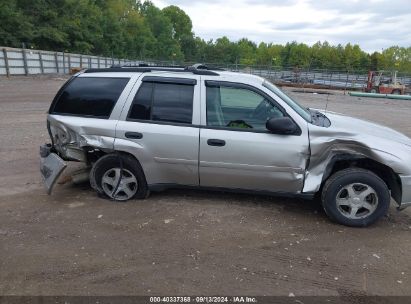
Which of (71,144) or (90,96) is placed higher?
(90,96)

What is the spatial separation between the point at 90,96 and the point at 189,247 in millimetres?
2516

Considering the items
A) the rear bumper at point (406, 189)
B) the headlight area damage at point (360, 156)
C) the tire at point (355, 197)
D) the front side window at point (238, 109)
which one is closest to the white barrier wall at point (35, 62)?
the front side window at point (238, 109)

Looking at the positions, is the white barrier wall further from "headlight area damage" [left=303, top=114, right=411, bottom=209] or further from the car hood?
"headlight area damage" [left=303, top=114, right=411, bottom=209]

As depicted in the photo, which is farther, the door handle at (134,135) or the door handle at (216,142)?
the door handle at (134,135)

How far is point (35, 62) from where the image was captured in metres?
37.4

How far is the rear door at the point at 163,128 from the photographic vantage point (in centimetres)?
510

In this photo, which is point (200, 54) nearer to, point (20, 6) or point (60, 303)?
point (20, 6)

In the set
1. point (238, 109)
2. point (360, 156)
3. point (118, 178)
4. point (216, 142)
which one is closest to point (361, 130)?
point (360, 156)

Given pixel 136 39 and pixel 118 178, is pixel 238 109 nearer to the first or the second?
pixel 118 178

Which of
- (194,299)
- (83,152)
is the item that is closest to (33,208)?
(83,152)

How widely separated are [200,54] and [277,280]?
108299mm

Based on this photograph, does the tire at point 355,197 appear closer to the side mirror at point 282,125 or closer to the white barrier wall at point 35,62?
the side mirror at point 282,125

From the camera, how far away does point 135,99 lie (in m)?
5.31

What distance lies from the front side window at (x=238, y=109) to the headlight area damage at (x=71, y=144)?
51.2 inches
